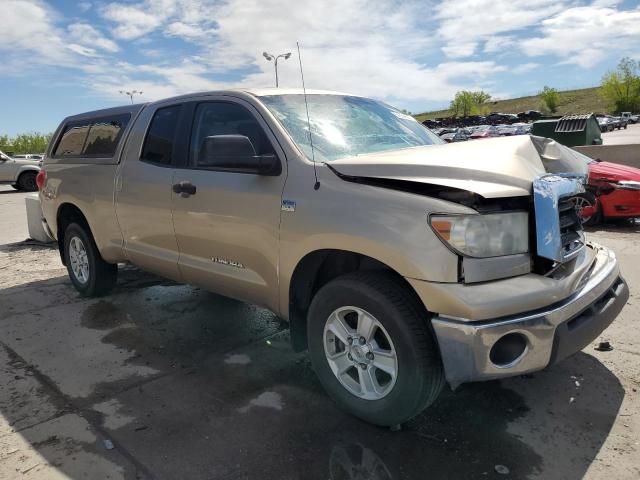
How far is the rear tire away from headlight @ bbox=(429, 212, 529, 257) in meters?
20.6

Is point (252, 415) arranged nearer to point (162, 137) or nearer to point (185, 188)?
point (185, 188)

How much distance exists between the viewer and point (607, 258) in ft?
10.5

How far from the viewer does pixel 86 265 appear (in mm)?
5426

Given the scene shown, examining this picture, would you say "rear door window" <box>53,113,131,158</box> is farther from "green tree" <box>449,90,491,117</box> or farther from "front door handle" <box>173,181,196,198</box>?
"green tree" <box>449,90,491,117</box>

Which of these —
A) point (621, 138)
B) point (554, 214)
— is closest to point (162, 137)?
point (554, 214)

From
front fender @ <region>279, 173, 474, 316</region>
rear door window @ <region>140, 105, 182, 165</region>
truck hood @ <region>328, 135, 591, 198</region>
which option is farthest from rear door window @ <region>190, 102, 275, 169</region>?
truck hood @ <region>328, 135, 591, 198</region>

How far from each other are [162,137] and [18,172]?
17.9 metres

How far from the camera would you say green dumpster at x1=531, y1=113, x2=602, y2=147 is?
1486 cm

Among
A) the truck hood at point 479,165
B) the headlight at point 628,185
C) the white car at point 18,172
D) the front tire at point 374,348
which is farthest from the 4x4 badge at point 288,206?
the white car at point 18,172

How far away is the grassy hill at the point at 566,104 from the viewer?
4218 inches

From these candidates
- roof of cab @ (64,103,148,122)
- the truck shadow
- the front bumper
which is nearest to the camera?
the front bumper

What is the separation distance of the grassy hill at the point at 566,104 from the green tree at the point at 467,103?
2.51m

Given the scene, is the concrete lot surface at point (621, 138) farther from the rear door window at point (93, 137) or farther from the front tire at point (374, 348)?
the front tire at point (374, 348)

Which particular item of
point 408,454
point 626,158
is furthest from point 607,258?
point 626,158
